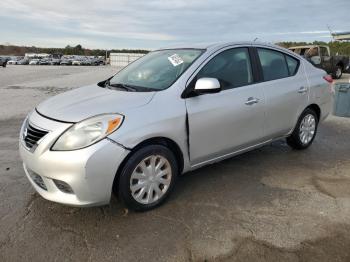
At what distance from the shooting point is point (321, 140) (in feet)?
20.2


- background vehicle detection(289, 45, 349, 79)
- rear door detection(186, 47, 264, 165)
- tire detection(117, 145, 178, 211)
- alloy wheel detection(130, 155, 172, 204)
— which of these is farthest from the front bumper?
background vehicle detection(289, 45, 349, 79)

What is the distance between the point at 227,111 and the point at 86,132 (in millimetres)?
1618

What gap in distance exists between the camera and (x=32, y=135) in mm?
3227

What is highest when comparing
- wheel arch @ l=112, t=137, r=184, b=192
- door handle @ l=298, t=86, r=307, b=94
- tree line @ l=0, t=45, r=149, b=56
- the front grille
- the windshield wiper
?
tree line @ l=0, t=45, r=149, b=56

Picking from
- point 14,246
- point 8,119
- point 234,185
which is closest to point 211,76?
point 234,185

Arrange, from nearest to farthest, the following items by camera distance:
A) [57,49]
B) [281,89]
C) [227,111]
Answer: [227,111] < [281,89] < [57,49]

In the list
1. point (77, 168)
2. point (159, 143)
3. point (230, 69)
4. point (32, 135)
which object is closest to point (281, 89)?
point (230, 69)

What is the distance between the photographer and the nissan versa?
2990 millimetres

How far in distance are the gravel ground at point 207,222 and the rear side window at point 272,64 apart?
4.08 ft

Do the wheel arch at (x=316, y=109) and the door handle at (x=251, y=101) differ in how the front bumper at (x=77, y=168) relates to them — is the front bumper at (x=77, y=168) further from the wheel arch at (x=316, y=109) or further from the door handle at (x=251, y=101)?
the wheel arch at (x=316, y=109)

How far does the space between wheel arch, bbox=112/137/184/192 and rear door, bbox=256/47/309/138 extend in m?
1.42

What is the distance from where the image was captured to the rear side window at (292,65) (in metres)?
4.94

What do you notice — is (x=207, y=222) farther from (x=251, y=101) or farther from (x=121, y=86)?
(x=121, y=86)

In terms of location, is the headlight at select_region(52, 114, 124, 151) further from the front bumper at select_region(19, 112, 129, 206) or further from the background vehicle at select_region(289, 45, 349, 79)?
the background vehicle at select_region(289, 45, 349, 79)
